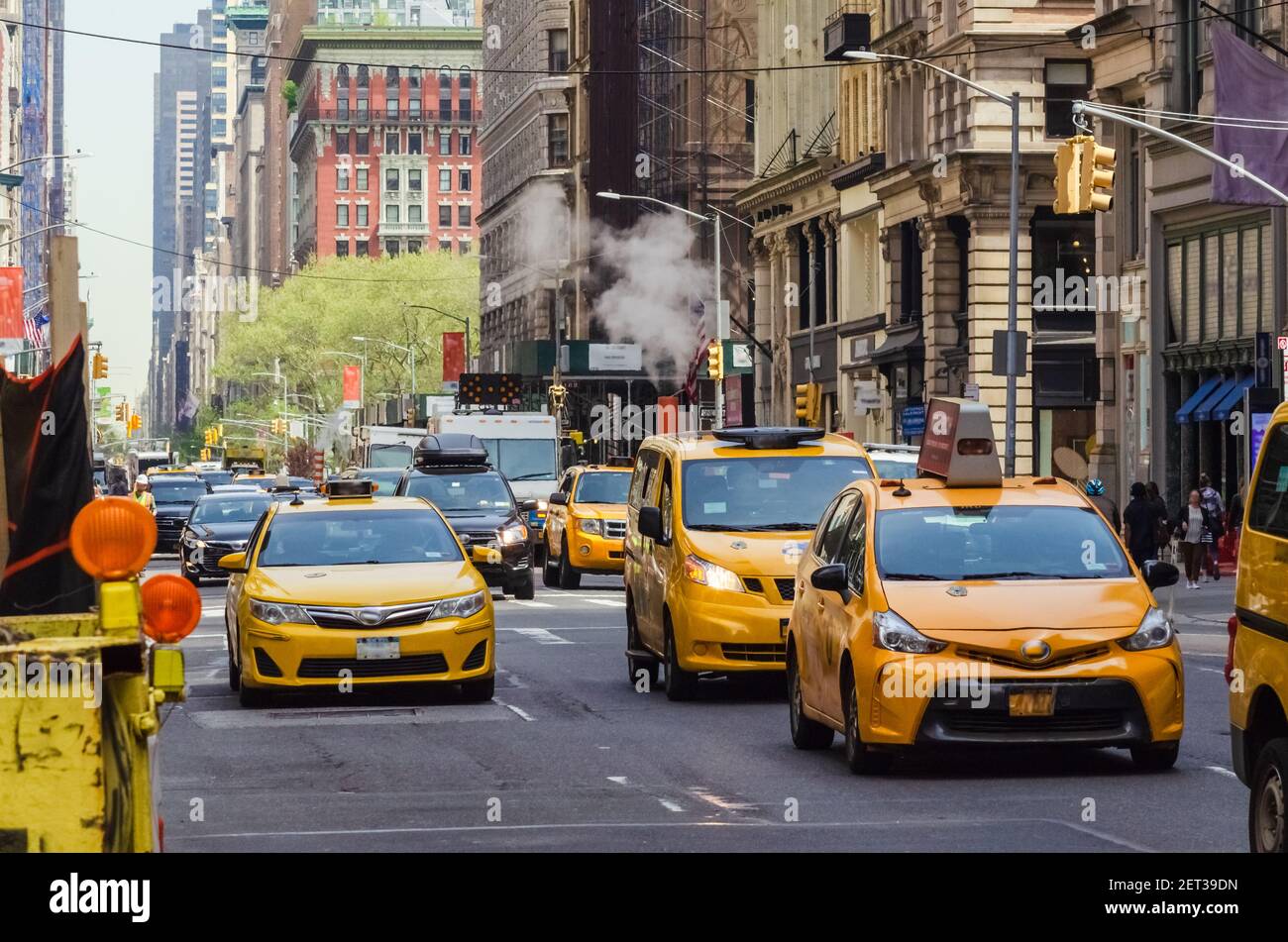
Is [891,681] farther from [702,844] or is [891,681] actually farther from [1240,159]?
[1240,159]

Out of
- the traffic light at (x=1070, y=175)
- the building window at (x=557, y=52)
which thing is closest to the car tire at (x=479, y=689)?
the traffic light at (x=1070, y=175)

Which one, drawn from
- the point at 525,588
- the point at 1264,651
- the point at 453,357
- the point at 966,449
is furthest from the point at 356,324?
the point at 1264,651

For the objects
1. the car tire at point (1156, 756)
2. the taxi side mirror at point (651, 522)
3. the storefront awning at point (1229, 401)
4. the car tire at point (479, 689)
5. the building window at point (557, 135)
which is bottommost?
the car tire at point (479, 689)

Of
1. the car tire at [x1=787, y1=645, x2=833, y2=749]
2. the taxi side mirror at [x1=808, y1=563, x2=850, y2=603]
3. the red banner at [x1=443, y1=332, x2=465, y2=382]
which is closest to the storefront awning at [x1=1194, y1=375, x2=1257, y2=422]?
the car tire at [x1=787, y1=645, x2=833, y2=749]

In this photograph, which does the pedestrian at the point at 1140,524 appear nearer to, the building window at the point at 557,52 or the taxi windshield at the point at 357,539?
the taxi windshield at the point at 357,539

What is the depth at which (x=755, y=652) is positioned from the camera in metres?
18.1

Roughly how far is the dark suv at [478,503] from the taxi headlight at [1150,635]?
707 inches

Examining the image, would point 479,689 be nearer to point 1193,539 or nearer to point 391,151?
point 1193,539

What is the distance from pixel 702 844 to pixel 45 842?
15.5ft

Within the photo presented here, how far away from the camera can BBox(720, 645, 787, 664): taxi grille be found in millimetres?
18109

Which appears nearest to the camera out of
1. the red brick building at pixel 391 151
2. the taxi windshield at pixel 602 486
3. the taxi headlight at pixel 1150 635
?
the taxi headlight at pixel 1150 635

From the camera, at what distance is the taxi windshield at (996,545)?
1412 cm

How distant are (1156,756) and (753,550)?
5.28 m
